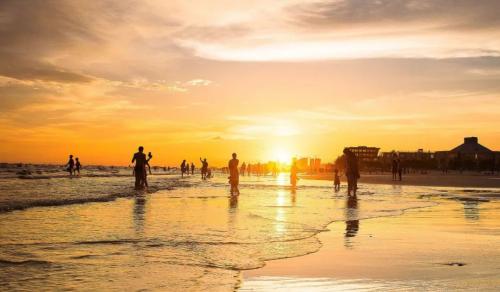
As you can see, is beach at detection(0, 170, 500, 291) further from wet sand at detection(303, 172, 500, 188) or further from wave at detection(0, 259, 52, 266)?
wet sand at detection(303, 172, 500, 188)

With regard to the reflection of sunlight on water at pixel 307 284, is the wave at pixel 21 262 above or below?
above

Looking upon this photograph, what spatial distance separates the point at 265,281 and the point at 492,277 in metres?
2.82

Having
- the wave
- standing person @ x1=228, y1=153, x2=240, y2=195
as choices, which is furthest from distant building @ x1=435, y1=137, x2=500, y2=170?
the wave

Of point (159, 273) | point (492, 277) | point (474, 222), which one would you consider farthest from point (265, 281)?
point (474, 222)

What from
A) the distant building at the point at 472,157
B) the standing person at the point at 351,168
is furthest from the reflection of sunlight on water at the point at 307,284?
the distant building at the point at 472,157

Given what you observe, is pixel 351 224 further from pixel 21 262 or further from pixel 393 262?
pixel 21 262

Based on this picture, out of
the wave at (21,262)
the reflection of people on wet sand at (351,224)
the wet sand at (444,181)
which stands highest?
the wet sand at (444,181)

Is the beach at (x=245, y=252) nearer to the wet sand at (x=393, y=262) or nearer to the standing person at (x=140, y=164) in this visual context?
the wet sand at (x=393, y=262)

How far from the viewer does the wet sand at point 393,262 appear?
5848 millimetres

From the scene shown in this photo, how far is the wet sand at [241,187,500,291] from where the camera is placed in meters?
5.85

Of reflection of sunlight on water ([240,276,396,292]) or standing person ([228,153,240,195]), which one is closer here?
reflection of sunlight on water ([240,276,396,292])

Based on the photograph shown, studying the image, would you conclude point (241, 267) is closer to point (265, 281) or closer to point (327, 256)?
point (265, 281)

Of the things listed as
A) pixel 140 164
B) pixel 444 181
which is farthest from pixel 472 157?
pixel 140 164

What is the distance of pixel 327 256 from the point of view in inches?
309
